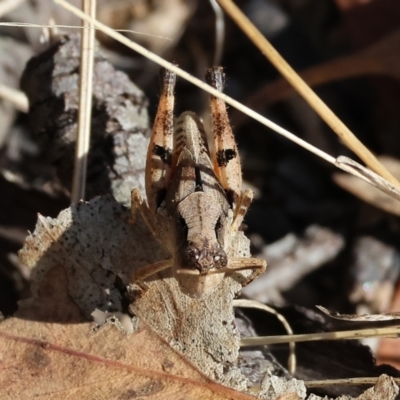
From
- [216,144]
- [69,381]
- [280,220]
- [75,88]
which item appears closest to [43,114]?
[75,88]

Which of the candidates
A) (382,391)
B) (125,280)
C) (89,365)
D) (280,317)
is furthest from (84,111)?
(382,391)

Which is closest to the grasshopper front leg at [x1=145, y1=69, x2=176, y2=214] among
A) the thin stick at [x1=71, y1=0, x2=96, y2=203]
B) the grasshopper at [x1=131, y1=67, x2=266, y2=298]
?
the grasshopper at [x1=131, y1=67, x2=266, y2=298]

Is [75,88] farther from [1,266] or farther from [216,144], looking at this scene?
[1,266]

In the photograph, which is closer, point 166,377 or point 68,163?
point 166,377

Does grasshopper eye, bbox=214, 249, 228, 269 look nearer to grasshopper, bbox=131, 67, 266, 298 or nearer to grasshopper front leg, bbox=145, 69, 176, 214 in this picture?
grasshopper, bbox=131, 67, 266, 298

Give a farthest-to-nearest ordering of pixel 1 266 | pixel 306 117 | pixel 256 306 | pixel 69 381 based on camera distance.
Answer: pixel 306 117
pixel 1 266
pixel 256 306
pixel 69 381

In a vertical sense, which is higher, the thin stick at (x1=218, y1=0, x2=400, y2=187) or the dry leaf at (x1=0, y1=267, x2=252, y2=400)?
the thin stick at (x1=218, y1=0, x2=400, y2=187)

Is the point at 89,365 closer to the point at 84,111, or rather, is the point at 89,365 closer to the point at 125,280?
the point at 125,280
